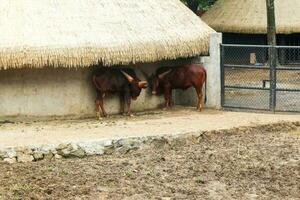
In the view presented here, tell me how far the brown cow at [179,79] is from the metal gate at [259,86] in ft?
2.03

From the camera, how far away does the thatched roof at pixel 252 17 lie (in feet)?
83.7

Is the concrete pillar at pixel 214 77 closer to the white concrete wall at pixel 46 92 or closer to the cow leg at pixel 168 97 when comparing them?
the cow leg at pixel 168 97

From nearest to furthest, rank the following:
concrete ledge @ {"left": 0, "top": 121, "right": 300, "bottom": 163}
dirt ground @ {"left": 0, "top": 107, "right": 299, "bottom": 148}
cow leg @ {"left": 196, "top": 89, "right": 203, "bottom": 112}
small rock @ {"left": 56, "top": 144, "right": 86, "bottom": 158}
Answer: concrete ledge @ {"left": 0, "top": 121, "right": 300, "bottom": 163} → small rock @ {"left": 56, "top": 144, "right": 86, "bottom": 158} → dirt ground @ {"left": 0, "top": 107, "right": 299, "bottom": 148} → cow leg @ {"left": 196, "top": 89, "right": 203, "bottom": 112}

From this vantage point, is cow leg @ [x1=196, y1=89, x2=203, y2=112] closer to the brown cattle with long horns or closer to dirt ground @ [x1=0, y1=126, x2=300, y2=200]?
the brown cattle with long horns

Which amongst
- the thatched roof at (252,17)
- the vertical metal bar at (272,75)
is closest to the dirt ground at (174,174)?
the vertical metal bar at (272,75)

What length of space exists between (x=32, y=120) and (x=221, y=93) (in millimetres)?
4497

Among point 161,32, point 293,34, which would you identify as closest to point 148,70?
point 161,32

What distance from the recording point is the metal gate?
16.8 metres

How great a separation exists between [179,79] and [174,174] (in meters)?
5.75

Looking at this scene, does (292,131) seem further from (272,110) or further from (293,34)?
(293,34)

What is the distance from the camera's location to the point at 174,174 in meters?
11.7

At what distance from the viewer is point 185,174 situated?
1170 cm

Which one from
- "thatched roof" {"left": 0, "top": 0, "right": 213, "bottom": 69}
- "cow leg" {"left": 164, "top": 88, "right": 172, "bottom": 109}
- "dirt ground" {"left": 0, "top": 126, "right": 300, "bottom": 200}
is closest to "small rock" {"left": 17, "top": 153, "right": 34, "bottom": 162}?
"dirt ground" {"left": 0, "top": 126, "right": 300, "bottom": 200}

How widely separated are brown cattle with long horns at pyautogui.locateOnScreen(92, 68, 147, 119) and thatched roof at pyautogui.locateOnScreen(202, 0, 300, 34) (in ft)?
32.9
